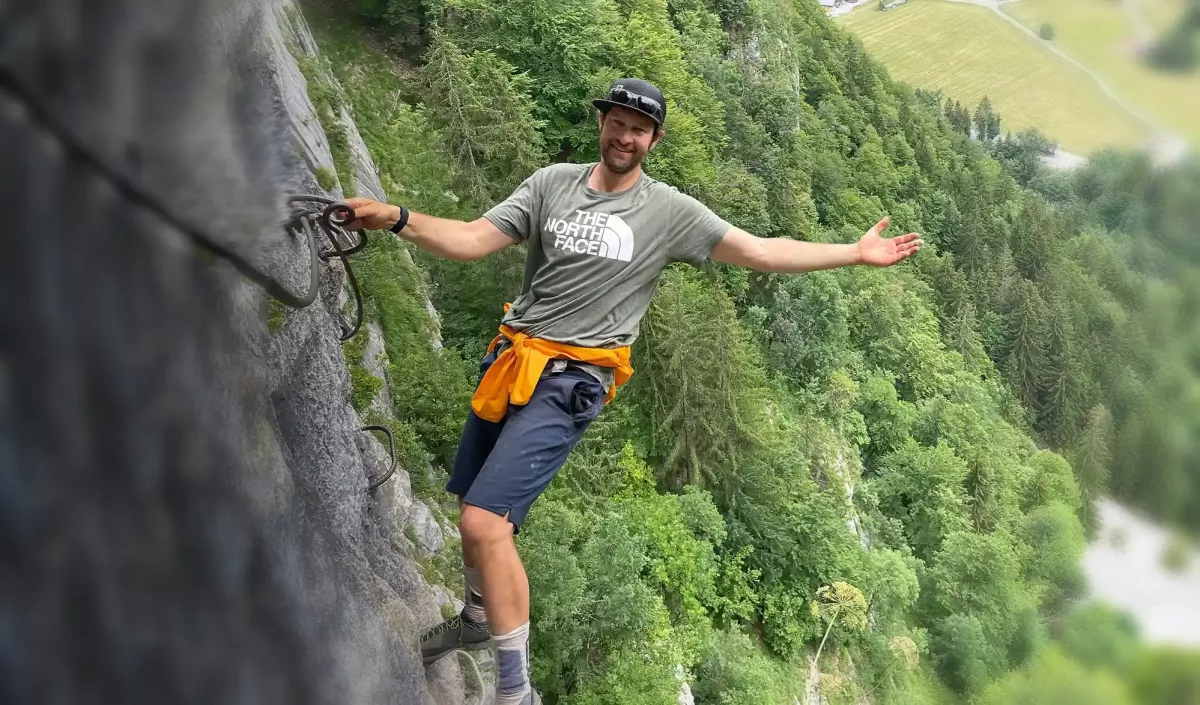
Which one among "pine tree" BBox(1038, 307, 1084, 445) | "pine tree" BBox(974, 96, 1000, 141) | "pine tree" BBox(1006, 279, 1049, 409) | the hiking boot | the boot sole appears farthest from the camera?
"pine tree" BBox(974, 96, 1000, 141)

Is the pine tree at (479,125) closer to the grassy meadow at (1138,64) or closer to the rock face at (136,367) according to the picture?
the grassy meadow at (1138,64)

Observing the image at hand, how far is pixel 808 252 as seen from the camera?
3080 millimetres

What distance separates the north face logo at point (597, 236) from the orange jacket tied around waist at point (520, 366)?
1.47 feet

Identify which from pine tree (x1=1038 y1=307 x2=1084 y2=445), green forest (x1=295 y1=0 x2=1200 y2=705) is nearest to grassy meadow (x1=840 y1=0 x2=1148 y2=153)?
green forest (x1=295 y1=0 x2=1200 y2=705)

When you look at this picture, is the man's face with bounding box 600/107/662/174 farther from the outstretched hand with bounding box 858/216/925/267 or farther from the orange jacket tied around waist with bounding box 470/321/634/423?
the outstretched hand with bounding box 858/216/925/267

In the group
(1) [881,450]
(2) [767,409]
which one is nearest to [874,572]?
(2) [767,409]

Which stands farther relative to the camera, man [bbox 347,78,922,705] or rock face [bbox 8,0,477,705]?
man [bbox 347,78,922,705]

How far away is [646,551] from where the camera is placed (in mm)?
15234

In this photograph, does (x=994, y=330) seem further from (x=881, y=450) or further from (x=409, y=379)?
(x=409, y=379)

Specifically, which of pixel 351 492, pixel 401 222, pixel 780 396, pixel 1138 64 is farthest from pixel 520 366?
pixel 780 396

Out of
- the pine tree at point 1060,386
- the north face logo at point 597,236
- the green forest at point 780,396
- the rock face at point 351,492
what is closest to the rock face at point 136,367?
the rock face at point 351,492

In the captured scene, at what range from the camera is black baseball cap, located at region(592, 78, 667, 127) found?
295 centimetres

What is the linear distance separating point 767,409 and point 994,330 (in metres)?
24.2

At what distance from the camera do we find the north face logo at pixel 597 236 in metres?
3.01
